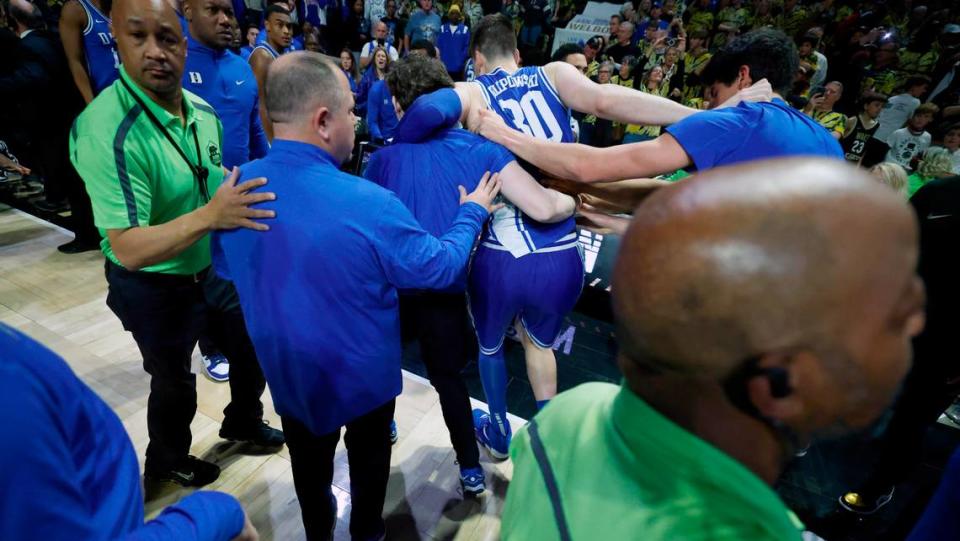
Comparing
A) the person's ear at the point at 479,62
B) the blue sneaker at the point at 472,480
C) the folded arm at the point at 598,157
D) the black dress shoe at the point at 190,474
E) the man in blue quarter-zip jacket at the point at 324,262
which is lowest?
the black dress shoe at the point at 190,474

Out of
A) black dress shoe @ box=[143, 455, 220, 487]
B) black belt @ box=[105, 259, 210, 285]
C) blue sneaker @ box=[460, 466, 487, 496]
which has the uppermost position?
black belt @ box=[105, 259, 210, 285]

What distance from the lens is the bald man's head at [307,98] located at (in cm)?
134

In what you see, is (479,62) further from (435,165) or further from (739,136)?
(739,136)

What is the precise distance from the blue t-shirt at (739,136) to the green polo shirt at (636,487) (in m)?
1.13

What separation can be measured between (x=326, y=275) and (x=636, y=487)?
3.53 feet

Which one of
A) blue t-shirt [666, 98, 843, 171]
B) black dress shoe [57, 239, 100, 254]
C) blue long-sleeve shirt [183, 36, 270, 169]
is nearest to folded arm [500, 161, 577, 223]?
blue t-shirt [666, 98, 843, 171]

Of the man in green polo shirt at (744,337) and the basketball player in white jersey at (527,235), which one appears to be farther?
the basketball player in white jersey at (527,235)

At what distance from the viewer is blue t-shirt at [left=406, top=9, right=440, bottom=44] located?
347 inches

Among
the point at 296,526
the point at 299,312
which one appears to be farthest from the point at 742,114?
the point at 296,526

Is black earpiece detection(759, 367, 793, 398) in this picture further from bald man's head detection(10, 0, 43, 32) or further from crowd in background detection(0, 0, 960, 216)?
bald man's head detection(10, 0, 43, 32)

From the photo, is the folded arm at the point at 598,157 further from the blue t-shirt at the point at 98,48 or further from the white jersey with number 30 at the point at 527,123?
the blue t-shirt at the point at 98,48

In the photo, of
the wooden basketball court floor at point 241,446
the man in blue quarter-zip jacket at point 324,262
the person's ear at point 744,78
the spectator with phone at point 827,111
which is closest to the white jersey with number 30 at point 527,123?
the man in blue quarter-zip jacket at point 324,262

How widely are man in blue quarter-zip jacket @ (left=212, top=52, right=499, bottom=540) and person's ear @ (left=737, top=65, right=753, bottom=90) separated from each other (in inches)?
45.3

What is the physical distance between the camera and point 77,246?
163 inches
